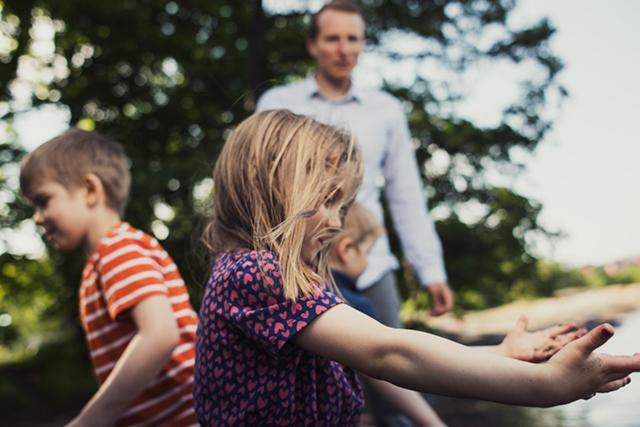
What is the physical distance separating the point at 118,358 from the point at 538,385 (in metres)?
1.33

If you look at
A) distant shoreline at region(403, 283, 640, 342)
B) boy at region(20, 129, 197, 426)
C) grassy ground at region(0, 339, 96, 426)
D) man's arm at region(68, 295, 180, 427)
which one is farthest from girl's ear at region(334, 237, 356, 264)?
grassy ground at region(0, 339, 96, 426)

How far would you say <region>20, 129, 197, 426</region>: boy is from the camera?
2.00 m

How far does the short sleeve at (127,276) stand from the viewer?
2062 mm

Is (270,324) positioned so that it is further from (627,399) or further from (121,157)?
(627,399)

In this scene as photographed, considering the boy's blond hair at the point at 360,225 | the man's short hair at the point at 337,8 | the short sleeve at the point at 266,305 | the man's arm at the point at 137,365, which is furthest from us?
the man's short hair at the point at 337,8

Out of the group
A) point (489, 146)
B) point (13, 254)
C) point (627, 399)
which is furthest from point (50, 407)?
point (627, 399)

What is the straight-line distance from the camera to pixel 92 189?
2441 mm

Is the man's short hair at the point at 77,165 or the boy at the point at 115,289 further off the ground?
the man's short hair at the point at 77,165

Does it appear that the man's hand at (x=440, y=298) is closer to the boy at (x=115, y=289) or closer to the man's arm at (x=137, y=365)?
the boy at (x=115, y=289)

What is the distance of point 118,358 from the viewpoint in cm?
219

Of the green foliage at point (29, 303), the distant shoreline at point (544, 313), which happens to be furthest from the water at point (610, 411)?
the green foliage at point (29, 303)

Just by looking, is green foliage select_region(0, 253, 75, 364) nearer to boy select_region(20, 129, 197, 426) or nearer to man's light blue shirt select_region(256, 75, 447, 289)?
man's light blue shirt select_region(256, 75, 447, 289)

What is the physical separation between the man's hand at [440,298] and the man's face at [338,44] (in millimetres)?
1101

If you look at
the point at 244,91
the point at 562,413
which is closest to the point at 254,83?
the point at 244,91
